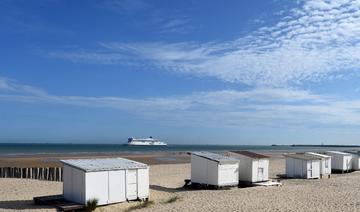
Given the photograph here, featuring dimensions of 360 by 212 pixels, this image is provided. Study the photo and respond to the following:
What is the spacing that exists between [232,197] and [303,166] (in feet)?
40.5

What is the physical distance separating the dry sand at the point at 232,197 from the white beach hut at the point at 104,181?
1.74ft

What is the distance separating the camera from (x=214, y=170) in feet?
81.6

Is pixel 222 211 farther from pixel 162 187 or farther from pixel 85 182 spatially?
pixel 162 187

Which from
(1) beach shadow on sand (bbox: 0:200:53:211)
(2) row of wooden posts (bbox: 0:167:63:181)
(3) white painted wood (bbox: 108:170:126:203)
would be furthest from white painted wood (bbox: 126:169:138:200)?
(2) row of wooden posts (bbox: 0:167:63:181)

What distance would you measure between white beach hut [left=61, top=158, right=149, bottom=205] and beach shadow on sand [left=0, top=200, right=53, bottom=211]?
1269mm

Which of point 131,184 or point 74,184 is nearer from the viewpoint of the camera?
point 74,184

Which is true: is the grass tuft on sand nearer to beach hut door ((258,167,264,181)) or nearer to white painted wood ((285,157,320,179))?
beach hut door ((258,167,264,181))

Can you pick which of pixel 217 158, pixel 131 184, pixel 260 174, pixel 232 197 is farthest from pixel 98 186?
pixel 260 174

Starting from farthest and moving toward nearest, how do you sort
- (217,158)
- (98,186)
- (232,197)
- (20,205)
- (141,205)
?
(217,158), (232,197), (141,205), (20,205), (98,186)

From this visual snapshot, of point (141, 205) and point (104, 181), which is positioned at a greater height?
point (104, 181)

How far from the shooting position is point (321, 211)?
18.1m

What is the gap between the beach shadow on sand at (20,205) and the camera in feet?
59.0

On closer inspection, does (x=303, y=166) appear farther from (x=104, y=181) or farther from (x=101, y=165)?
(x=104, y=181)

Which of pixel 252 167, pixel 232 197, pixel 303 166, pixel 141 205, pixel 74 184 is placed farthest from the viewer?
pixel 303 166
